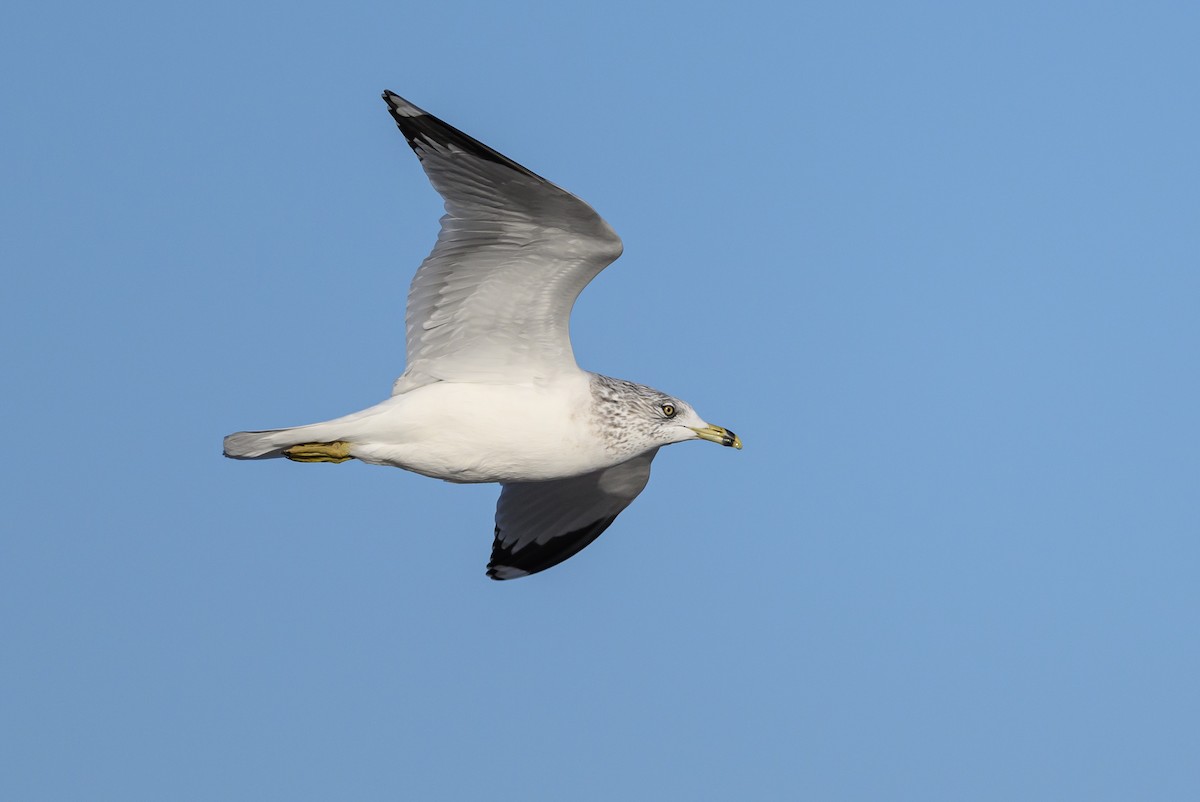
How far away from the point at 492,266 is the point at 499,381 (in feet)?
3.46

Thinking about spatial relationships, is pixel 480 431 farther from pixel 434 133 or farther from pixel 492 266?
pixel 434 133

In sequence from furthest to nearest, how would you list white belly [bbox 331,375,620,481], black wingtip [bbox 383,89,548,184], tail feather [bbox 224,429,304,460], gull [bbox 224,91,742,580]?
white belly [bbox 331,375,620,481] < tail feather [bbox 224,429,304,460] < gull [bbox 224,91,742,580] < black wingtip [bbox 383,89,548,184]

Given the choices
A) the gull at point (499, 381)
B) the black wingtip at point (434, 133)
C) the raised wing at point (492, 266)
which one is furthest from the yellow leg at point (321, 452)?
the black wingtip at point (434, 133)

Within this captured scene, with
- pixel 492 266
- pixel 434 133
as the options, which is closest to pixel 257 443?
pixel 492 266

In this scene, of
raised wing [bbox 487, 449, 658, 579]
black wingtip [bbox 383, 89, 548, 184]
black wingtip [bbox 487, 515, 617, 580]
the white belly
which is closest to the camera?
black wingtip [bbox 383, 89, 548, 184]

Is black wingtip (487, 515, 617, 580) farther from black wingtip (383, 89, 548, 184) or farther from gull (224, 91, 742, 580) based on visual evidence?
black wingtip (383, 89, 548, 184)

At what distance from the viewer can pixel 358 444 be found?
13.0m

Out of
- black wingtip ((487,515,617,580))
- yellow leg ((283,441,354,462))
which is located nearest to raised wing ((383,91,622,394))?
yellow leg ((283,441,354,462))

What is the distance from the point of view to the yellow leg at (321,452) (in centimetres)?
1291

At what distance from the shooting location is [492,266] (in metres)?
12.6

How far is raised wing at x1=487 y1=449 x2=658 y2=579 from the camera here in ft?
53.6

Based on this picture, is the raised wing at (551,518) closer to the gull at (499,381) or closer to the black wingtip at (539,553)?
the black wingtip at (539,553)

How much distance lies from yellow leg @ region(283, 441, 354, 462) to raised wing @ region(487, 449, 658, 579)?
3613 mm

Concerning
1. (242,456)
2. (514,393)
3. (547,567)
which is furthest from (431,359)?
(547,567)
